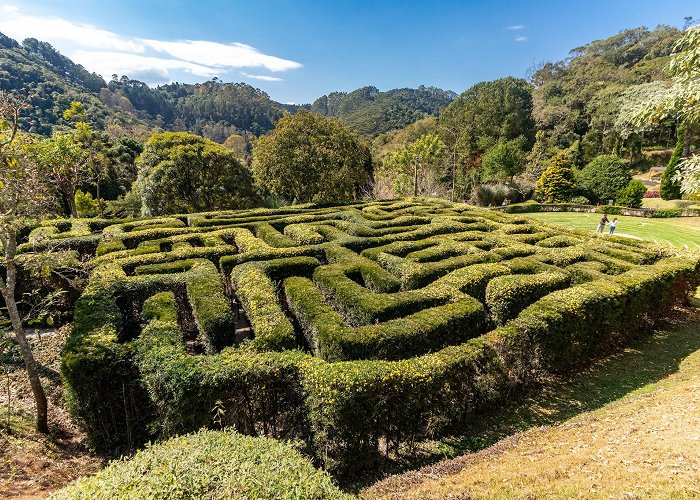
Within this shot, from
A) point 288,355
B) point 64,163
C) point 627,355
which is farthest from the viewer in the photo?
point 64,163

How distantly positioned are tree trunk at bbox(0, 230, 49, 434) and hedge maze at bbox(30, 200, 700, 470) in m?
0.58

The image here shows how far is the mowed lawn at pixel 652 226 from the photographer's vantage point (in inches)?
1024

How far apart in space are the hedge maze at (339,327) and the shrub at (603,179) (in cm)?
3250

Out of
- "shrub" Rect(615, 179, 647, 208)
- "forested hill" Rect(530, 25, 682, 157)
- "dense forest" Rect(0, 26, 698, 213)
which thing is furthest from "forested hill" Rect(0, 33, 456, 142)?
"shrub" Rect(615, 179, 647, 208)

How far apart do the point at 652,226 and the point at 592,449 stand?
35.1 meters

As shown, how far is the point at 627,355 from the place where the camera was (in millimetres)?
11133

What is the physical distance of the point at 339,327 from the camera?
8.57 metres

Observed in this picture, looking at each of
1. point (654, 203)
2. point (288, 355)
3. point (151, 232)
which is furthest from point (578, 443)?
point (654, 203)

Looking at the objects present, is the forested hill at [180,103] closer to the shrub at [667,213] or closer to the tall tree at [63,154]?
the tall tree at [63,154]

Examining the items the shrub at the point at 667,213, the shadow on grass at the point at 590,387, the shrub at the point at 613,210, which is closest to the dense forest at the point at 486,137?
the shrub at the point at 667,213

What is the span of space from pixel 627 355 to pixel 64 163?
99.1 ft

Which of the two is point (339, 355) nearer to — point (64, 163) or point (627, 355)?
point (627, 355)

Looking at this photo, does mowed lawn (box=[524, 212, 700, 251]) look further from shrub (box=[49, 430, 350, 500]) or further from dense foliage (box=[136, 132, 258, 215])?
dense foliage (box=[136, 132, 258, 215])

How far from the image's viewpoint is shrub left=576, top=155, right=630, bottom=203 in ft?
140
